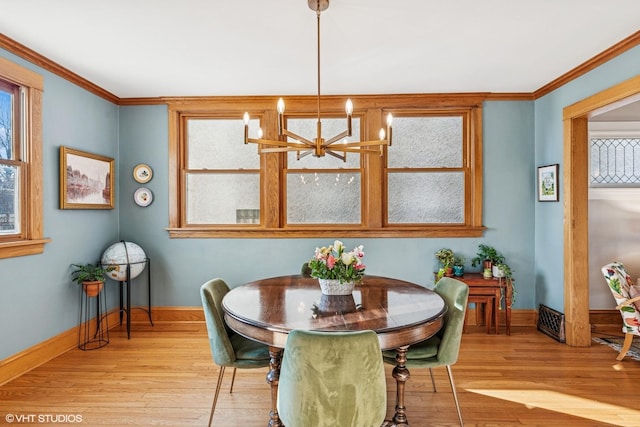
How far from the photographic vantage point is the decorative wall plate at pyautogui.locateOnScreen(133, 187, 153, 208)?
433 cm

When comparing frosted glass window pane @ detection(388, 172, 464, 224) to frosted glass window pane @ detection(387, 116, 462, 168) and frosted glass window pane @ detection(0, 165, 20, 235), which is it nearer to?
frosted glass window pane @ detection(387, 116, 462, 168)

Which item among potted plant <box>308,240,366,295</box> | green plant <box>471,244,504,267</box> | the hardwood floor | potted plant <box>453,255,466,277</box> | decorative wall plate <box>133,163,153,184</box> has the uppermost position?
decorative wall plate <box>133,163,153,184</box>

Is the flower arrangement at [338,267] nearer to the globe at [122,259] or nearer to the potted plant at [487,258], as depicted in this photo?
the potted plant at [487,258]

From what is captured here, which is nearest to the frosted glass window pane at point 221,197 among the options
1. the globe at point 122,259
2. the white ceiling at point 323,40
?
the globe at point 122,259

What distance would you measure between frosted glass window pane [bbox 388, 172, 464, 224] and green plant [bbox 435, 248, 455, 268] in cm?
38

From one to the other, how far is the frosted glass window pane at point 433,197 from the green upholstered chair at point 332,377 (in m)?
2.88

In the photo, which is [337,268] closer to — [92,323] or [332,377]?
[332,377]

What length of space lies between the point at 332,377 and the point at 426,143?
10.9ft

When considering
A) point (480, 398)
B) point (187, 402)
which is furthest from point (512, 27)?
point (187, 402)

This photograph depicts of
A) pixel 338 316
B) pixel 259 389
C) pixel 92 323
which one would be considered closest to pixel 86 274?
pixel 92 323

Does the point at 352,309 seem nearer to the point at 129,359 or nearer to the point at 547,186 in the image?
the point at 129,359

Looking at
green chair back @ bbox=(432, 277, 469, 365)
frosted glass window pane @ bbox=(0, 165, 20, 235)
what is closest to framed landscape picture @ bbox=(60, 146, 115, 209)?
frosted glass window pane @ bbox=(0, 165, 20, 235)

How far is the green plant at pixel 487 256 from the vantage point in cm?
410

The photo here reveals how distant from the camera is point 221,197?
14.4 ft
